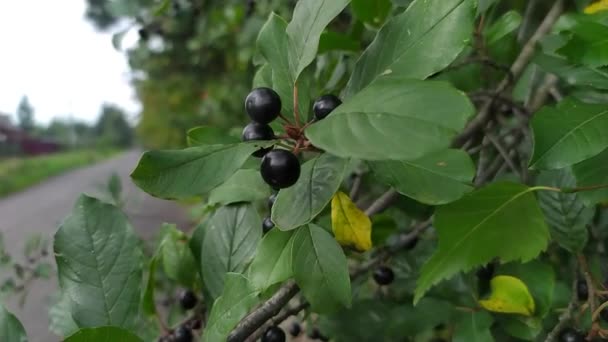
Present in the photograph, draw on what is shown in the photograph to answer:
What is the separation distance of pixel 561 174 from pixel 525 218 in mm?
303

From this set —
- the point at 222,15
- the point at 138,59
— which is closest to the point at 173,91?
the point at 222,15

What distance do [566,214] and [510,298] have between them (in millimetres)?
184

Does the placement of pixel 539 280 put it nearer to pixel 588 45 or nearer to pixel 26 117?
pixel 588 45

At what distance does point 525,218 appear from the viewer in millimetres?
619

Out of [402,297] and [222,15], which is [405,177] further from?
[222,15]

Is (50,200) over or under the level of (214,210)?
under

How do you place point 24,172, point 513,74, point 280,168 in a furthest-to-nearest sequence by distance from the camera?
point 24,172
point 513,74
point 280,168

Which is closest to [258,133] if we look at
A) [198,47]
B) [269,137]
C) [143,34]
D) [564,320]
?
[269,137]

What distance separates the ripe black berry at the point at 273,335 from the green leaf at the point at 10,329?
32 centimetres

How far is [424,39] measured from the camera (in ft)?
1.82

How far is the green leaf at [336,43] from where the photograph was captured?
0.91m


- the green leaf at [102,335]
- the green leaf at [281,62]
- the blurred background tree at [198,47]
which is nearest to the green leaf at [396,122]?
the green leaf at [281,62]

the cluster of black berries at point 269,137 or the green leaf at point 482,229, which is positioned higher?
the cluster of black berries at point 269,137

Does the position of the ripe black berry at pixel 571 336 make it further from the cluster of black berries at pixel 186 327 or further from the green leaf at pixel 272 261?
the cluster of black berries at pixel 186 327
